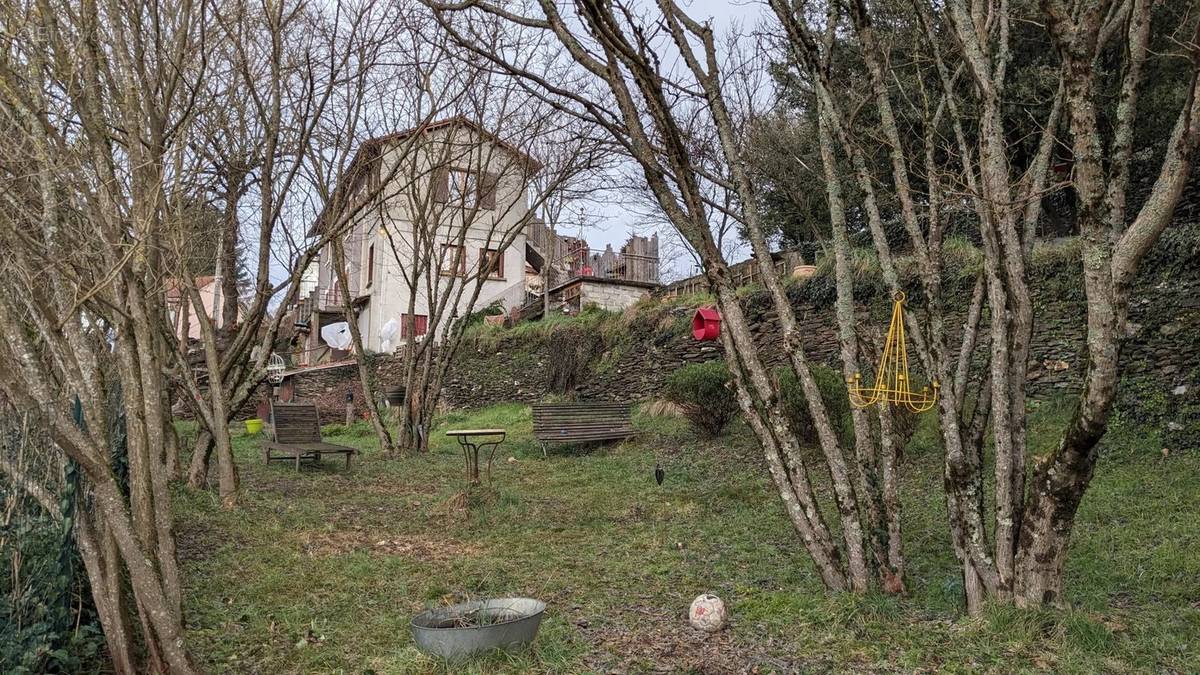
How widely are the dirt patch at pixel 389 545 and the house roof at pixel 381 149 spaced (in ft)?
14.4

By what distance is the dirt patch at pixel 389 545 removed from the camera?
219 inches

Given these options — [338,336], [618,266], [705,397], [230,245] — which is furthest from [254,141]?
[338,336]

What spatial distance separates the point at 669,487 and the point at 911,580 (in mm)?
3805

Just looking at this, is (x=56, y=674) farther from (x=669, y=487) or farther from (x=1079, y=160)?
(x=669, y=487)

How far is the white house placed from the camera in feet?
38.3

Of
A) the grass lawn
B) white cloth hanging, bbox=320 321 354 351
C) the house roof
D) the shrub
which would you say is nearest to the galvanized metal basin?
the grass lawn

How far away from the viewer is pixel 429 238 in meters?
12.4

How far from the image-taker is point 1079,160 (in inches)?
133

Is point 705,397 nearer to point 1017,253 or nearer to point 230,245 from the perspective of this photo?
point 230,245

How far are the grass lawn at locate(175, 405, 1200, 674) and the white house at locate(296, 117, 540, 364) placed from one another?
413 centimetres

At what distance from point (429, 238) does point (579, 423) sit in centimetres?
398

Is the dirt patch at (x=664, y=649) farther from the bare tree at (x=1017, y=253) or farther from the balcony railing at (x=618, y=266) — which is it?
the balcony railing at (x=618, y=266)

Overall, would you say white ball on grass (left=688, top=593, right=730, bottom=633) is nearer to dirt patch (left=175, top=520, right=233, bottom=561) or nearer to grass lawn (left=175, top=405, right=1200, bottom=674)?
grass lawn (left=175, top=405, right=1200, bottom=674)

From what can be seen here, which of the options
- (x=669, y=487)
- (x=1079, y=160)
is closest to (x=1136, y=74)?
(x=1079, y=160)
